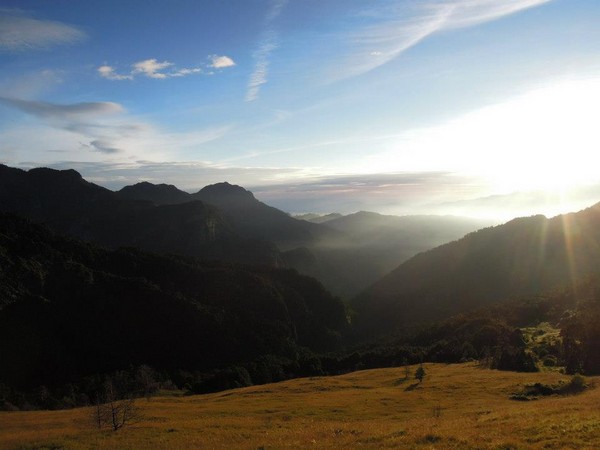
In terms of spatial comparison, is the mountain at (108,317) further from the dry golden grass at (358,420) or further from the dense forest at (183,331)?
the dry golden grass at (358,420)

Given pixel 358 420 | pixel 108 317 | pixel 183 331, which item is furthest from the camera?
pixel 183 331

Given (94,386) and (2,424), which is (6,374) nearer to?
(94,386)

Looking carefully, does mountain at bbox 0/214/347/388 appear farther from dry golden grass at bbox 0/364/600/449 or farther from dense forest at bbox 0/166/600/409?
dry golden grass at bbox 0/364/600/449

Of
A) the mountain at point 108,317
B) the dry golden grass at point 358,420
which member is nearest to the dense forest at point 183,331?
the mountain at point 108,317

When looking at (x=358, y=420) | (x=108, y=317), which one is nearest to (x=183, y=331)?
(x=108, y=317)

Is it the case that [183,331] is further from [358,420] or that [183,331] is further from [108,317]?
[358,420]

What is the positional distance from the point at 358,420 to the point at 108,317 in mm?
132852

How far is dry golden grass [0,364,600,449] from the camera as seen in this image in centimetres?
2430

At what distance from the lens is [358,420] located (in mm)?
41312

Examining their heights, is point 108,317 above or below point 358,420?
below

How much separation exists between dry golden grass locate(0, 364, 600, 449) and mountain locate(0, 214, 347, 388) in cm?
7906

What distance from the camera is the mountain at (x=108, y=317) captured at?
415ft

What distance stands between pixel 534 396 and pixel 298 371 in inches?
2557

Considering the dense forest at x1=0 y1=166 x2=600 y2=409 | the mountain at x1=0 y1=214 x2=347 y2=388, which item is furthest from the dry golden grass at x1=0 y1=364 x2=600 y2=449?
the mountain at x1=0 y1=214 x2=347 y2=388
